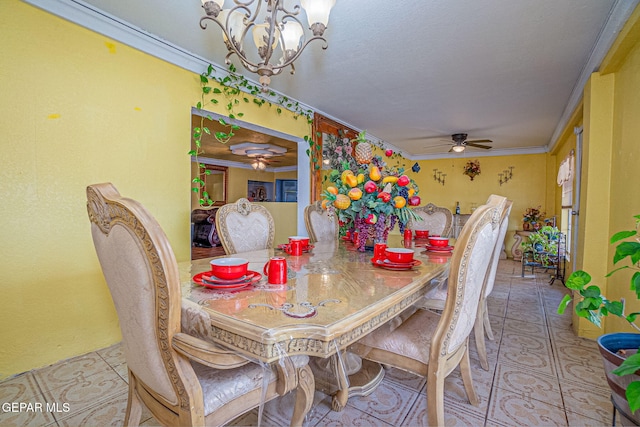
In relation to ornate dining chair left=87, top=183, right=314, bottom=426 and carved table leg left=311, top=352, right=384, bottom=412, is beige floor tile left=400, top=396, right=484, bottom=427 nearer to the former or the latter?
A: carved table leg left=311, top=352, right=384, bottom=412

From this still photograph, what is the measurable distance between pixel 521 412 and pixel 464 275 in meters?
0.94

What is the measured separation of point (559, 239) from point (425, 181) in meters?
3.34

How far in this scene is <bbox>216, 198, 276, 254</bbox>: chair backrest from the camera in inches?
77.8

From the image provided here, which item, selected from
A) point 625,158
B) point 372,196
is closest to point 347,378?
point 372,196

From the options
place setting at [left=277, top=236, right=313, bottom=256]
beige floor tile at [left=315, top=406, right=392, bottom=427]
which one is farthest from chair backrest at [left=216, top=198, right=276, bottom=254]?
beige floor tile at [left=315, top=406, right=392, bottom=427]

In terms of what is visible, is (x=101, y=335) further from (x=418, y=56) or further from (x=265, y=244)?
(x=418, y=56)

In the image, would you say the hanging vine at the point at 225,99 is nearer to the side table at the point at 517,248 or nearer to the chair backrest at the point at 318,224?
the chair backrest at the point at 318,224

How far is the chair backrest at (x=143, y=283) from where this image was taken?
2.44 feet

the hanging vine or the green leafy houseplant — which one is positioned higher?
the hanging vine

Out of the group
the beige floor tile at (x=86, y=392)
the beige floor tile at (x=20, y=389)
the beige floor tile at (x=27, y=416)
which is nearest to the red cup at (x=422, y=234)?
the beige floor tile at (x=86, y=392)

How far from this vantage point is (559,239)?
405 cm

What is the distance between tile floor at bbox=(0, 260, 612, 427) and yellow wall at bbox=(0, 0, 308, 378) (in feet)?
0.81

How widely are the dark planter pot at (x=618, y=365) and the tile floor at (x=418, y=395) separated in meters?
0.46

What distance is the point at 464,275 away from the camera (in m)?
1.10
